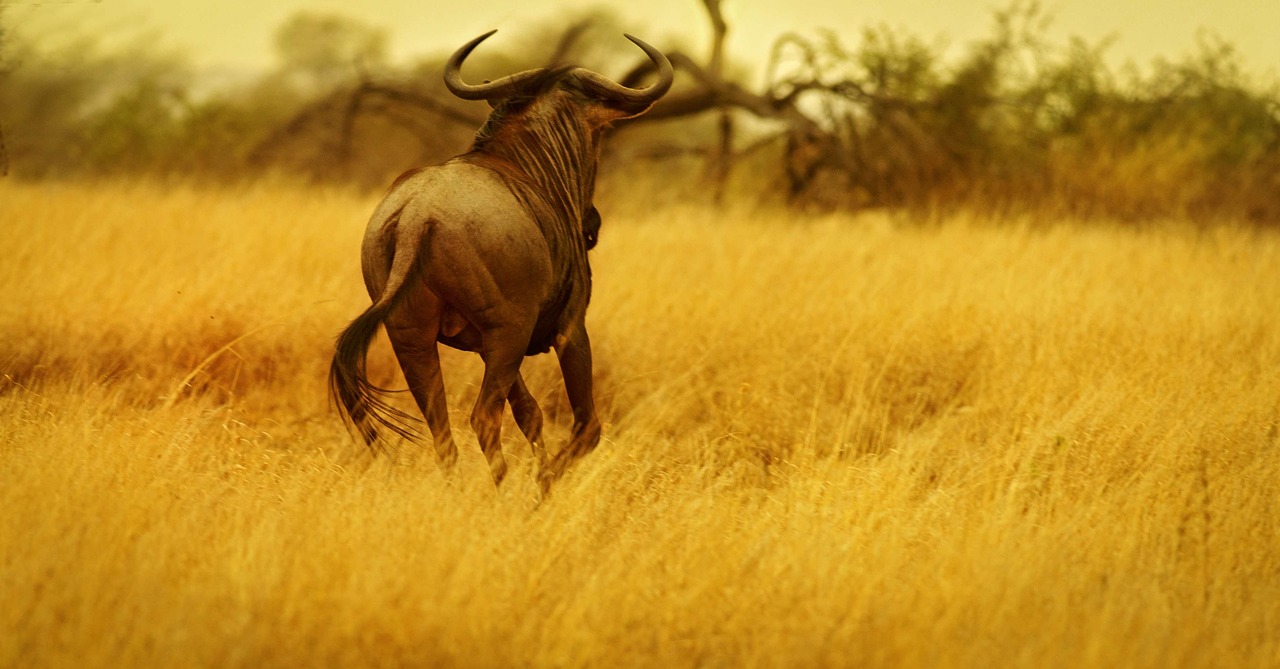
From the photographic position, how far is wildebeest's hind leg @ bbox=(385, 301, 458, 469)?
363 cm

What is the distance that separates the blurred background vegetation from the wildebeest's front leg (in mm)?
6713

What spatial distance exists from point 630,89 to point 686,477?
1.40 meters

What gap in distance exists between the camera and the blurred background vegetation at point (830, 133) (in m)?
12.2

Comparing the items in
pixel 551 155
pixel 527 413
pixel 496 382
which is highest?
pixel 551 155

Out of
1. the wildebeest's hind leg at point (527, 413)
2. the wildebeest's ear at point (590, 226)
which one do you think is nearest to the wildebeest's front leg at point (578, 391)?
the wildebeest's hind leg at point (527, 413)

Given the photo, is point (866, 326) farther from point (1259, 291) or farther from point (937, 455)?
point (1259, 291)

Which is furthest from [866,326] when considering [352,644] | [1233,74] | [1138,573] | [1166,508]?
[1233,74]

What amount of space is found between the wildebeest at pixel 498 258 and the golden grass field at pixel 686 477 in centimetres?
28

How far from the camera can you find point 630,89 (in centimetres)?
404

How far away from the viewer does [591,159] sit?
13.9 feet

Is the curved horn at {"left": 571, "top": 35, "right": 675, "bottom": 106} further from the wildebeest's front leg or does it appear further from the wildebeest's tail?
the wildebeest's tail

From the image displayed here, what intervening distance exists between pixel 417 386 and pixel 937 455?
2.18 m

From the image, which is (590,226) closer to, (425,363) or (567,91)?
(567,91)

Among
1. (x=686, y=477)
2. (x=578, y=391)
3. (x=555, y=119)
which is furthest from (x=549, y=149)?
(x=686, y=477)
